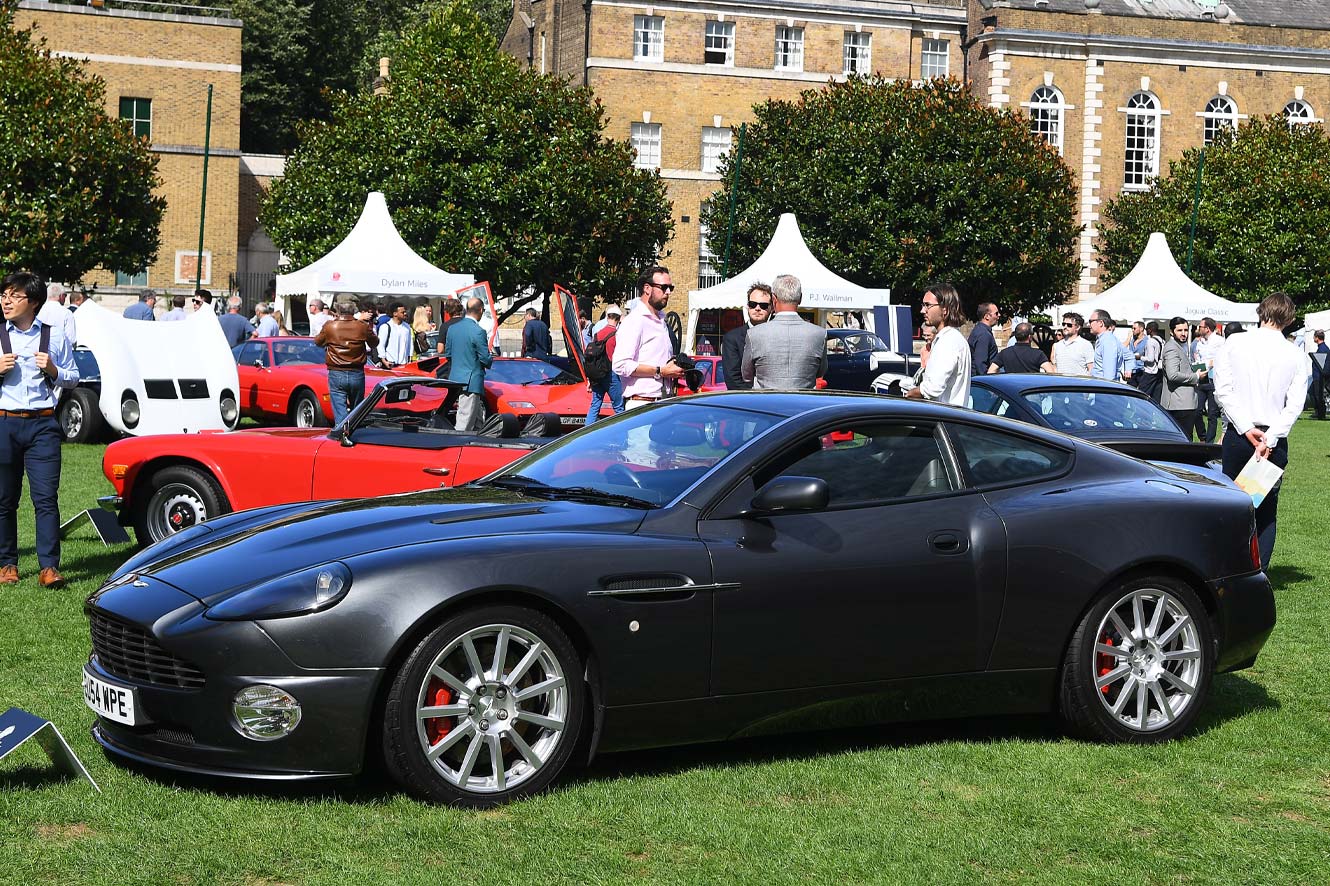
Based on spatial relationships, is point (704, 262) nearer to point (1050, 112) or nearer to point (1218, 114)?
point (1050, 112)

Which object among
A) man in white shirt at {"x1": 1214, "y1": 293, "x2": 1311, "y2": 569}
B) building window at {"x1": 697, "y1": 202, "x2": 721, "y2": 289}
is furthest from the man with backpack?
building window at {"x1": 697, "y1": 202, "x2": 721, "y2": 289}

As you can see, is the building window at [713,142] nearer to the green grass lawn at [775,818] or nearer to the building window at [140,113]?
the building window at [140,113]

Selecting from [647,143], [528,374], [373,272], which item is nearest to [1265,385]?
[528,374]

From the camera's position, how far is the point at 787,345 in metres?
10.3

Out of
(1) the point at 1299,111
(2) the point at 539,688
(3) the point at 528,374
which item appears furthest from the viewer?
(1) the point at 1299,111

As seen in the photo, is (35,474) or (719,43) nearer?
(35,474)

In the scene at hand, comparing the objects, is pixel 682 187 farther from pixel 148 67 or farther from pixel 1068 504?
pixel 1068 504

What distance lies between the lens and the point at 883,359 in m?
29.5

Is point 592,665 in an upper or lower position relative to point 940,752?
upper

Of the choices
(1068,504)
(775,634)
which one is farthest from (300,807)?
(1068,504)

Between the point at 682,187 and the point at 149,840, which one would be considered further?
the point at 682,187

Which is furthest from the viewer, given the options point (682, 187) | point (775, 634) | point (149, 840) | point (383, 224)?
point (682, 187)

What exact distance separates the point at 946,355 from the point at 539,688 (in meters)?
4.73

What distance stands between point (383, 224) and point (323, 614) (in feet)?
80.4
